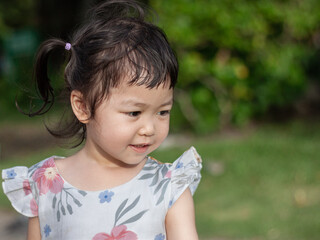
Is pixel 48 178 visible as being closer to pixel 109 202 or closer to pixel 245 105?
pixel 109 202

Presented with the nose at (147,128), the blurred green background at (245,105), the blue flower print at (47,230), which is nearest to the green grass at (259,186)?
the blurred green background at (245,105)

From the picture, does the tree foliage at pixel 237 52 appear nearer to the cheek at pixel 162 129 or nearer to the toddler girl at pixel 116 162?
the toddler girl at pixel 116 162

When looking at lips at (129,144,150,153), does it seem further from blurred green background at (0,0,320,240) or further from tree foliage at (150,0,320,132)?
tree foliage at (150,0,320,132)

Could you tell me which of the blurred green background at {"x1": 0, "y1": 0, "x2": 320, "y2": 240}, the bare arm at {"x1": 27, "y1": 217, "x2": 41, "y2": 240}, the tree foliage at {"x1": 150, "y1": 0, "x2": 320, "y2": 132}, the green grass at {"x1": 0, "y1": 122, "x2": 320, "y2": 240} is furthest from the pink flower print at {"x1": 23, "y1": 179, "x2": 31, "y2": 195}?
the tree foliage at {"x1": 150, "y1": 0, "x2": 320, "y2": 132}

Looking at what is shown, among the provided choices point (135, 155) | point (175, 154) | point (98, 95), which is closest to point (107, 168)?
point (135, 155)

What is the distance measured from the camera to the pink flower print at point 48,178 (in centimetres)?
204

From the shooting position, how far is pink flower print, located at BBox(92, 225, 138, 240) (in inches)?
75.4

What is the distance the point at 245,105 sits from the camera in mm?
6629

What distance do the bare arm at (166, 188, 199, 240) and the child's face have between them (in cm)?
21

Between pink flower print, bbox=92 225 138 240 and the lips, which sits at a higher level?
the lips

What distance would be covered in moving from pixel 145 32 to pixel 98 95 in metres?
0.28

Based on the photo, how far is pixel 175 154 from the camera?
5648 millimetres

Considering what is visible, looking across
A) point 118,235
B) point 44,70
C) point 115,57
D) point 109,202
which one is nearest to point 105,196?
point 109,202

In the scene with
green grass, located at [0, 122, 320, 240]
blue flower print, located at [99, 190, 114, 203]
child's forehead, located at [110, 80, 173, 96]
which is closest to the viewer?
child's forehead, located at [110, 80, 173, 96]
